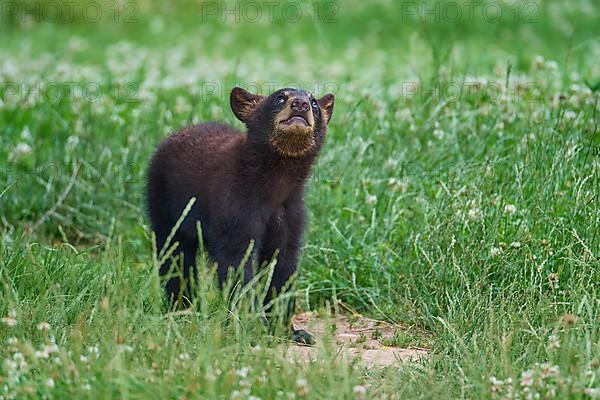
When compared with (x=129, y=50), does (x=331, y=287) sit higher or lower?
lower

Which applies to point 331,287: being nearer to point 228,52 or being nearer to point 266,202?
point 266,202

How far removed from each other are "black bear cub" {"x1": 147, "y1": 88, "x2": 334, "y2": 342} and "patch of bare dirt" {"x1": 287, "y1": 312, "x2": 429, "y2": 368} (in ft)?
0.75

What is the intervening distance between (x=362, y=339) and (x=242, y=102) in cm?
134

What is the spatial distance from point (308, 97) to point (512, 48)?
8524 mm

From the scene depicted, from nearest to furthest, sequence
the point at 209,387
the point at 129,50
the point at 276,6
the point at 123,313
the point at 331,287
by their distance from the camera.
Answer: the point at 209,387, the point at 123,313, the point at 331,287, the point at 129,50, the point at 276,6

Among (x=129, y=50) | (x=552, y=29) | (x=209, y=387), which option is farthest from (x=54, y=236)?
(x=552, y=29)

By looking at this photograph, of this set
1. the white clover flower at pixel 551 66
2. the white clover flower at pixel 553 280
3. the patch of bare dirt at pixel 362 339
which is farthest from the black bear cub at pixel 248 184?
the white clover flower at pixel 551 66

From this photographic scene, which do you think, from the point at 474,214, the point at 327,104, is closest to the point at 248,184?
the point at 327,104

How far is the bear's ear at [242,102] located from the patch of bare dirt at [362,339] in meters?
1.09

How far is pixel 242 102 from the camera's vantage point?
225 inches

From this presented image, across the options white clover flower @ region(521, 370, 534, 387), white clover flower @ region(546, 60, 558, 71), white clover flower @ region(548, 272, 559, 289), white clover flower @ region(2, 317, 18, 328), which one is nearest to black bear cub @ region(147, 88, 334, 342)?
white clover flower @ region(2, 317, 18, 328)

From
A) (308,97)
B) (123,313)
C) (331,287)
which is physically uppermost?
(308,97)

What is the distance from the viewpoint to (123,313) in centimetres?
413

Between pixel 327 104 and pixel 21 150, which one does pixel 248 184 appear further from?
pixel 21 150
